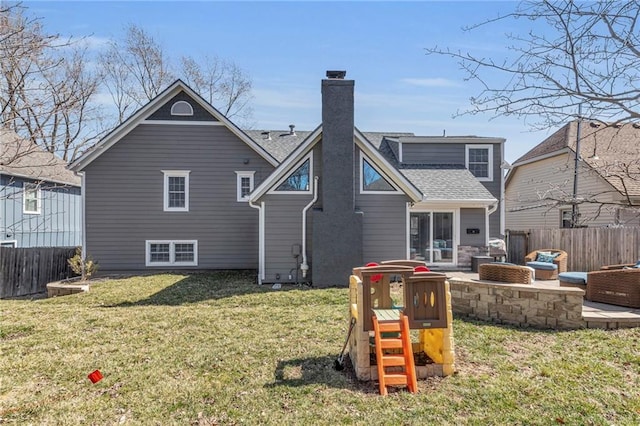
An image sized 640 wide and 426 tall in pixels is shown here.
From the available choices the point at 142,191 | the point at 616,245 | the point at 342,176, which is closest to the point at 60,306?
the point at 142,191

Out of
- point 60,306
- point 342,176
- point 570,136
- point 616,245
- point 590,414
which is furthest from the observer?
point 570,136

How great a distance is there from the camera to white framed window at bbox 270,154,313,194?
34.1 ft

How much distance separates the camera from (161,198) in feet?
43.4

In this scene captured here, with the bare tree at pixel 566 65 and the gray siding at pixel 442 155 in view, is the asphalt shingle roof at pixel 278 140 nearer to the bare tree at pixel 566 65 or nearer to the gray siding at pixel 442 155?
the gray siding at pixel 442 155

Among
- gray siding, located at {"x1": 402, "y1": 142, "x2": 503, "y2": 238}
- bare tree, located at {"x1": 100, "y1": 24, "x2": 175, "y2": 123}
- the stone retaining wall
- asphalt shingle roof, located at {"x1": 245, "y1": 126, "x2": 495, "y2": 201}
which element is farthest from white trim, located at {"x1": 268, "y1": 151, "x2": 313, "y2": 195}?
bare tree, located at {"x1": 100, "y1": 24, "x2": 175, "y2": 123}

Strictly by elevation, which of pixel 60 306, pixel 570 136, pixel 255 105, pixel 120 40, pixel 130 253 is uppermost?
pixel 120 40

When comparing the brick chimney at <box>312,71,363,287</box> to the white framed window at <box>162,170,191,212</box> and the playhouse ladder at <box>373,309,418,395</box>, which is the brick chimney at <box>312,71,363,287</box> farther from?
the white framed window at <box>162,170,191,212</box>

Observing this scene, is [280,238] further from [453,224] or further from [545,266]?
[545,266]

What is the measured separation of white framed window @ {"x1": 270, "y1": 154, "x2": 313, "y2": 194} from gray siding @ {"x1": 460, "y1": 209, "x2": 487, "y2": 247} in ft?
17.1

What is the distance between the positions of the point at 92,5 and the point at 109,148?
23.1ft

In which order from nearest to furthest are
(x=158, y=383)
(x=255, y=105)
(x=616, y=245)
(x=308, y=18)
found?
(x=158, y=383) < (x=308, y=18) < (x=616, y=245) < (x=255, y=105)

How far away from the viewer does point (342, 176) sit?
390 inches

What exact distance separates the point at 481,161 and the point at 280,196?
8.09m

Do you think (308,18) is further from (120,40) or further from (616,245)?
(120,40)
